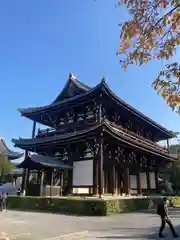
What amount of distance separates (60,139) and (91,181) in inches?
183

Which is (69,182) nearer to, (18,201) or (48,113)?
(18,201)

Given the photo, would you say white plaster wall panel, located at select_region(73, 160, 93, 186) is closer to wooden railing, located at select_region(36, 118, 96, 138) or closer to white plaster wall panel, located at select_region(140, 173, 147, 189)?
wooden railing, located at select_region(36, 118, 96, 138)

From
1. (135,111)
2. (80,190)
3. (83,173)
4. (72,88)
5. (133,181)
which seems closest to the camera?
(83,173)

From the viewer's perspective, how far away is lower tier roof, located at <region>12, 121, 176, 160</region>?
19064 millimetres

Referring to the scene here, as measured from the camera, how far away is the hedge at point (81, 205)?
14430mm

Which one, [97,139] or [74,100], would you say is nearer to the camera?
[97,139]

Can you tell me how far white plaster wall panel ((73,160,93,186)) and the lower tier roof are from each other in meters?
2.25

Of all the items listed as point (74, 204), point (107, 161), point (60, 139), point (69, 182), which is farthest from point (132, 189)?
point (74, 204)

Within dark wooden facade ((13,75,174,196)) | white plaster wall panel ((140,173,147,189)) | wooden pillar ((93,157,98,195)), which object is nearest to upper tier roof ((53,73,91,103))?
dark wooden facade ((13,75,174,196))

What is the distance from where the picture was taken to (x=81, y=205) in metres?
15.0

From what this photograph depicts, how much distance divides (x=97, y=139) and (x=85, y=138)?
1052mm

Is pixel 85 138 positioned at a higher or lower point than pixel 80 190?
higher

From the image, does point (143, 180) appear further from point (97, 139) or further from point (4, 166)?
point (4, 166)

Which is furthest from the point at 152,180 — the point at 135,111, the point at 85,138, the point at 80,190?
the point at 85,138
